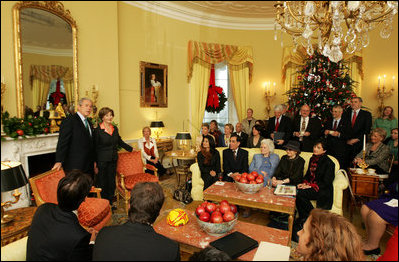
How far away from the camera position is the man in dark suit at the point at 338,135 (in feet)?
16.9

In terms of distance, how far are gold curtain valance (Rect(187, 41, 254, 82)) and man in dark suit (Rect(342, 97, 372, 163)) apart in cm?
347

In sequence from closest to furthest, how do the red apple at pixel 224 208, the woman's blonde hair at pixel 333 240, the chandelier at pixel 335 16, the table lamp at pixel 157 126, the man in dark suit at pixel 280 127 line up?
the woman's blonde hair at pixel 333 240 < the red apple at pixel 224 208 < the chandelier at pixel 335 16 < the man in dark suit at pixel 280 127 < the table lamp at pixel 157 126

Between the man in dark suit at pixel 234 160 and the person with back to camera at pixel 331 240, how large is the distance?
9.97 ft

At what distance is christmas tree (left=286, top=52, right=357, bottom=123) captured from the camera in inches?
230

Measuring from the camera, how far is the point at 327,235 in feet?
4.65

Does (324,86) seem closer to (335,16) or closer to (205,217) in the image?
(335,16)

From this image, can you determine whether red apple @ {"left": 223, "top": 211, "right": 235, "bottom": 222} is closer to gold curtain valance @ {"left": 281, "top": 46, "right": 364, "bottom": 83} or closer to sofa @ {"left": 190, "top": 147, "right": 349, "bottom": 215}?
sofa @ {"left": 190, "top": 147, "right": 349, "bottom": 215}

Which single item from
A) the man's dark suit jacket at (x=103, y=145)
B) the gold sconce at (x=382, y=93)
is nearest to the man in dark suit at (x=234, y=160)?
the man's dark suit jacket at (x=103, y=145)

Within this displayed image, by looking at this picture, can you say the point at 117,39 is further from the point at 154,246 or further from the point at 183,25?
the point at 154,246

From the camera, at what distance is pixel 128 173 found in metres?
4.61

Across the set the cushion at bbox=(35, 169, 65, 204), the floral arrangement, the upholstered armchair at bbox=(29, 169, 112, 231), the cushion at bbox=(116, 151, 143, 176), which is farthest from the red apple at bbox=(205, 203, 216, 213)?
the floral arrangement

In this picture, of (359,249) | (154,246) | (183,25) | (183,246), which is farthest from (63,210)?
(183,25)

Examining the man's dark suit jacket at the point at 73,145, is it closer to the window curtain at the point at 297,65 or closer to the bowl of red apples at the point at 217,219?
the bowl of red apples at the point at 217,219

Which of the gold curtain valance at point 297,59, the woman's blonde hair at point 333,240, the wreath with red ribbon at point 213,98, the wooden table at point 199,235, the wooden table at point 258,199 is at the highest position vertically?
the gold curtain valance at point 297,59
